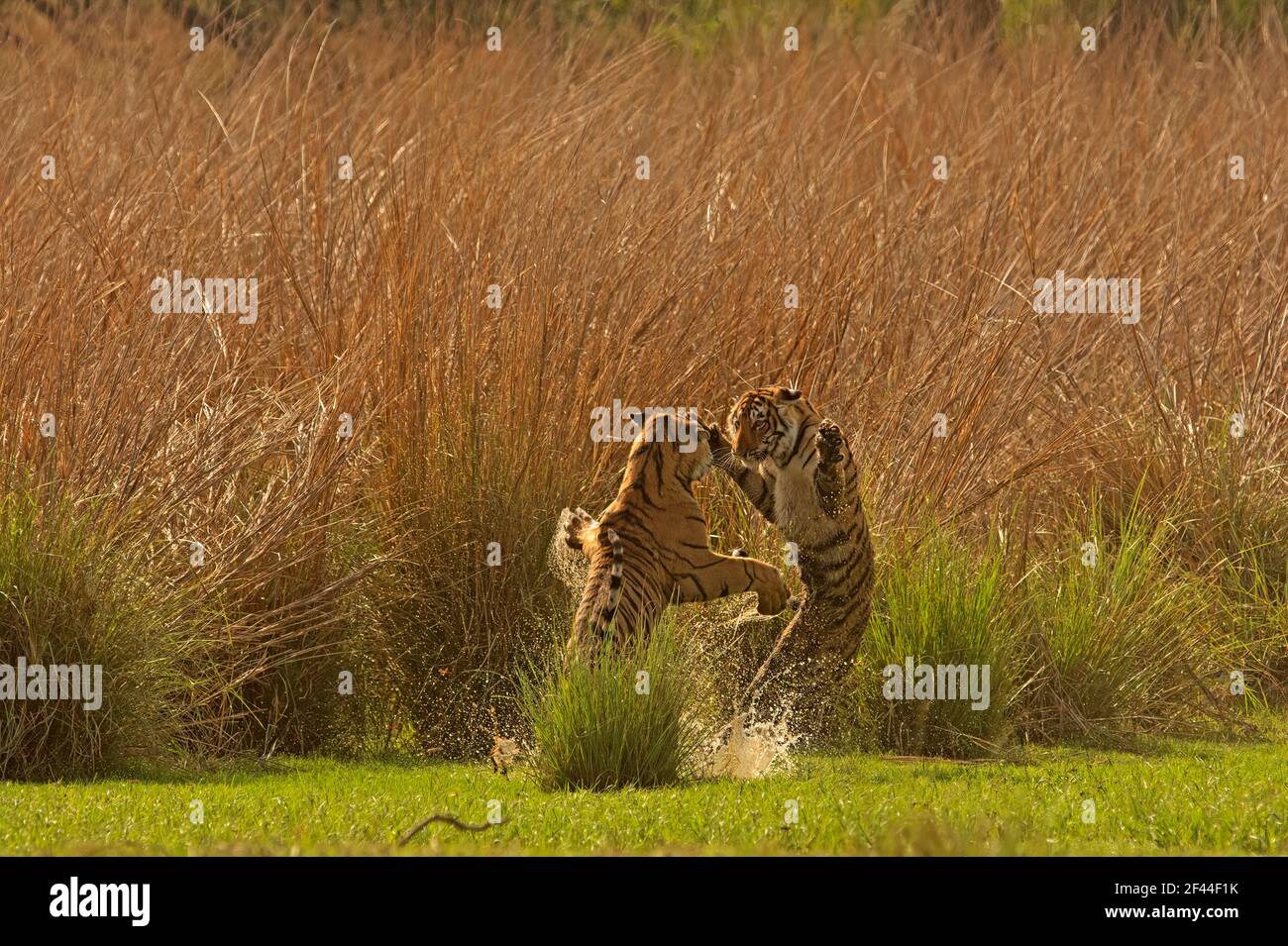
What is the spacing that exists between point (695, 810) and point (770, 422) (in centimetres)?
221

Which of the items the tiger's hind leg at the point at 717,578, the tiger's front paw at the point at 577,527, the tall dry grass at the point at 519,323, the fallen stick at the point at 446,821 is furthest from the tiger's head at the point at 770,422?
the fallen stick at the point at 446,821

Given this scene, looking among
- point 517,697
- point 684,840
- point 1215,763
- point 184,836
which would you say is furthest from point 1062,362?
point 184,836

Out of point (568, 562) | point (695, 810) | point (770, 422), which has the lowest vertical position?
point (695, 810)

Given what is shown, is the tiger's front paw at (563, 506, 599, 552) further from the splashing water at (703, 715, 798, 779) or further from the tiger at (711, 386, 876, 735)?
the splashing water at (703, 715, 798, 779)

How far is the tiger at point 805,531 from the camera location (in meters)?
8.34

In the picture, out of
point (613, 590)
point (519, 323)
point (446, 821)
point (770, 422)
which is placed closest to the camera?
point (446, 821)

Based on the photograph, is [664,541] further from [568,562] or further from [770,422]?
[770,422]

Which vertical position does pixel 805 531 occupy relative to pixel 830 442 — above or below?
below

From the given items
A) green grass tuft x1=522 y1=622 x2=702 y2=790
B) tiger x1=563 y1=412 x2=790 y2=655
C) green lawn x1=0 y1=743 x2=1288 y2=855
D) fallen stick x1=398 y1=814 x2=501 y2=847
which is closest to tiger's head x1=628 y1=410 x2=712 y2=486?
tiger x1=563 y1=412 x2=790 y2=655

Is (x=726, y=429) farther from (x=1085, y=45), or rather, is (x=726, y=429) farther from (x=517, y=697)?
(x=1085, y=45)

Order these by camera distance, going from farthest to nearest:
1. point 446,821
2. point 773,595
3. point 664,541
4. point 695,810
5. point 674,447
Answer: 1. point 773,595
2. point 674,447
3. point 664,541
4. point 695,810
5. point 446,821

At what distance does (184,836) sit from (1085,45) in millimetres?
10447

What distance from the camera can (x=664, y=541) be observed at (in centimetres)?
795

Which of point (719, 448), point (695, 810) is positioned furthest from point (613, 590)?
point (695, 810)
